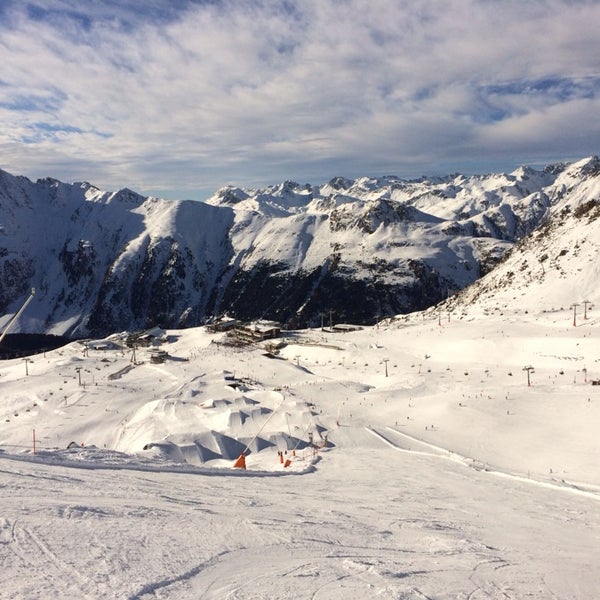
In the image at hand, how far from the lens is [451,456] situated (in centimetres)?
2039

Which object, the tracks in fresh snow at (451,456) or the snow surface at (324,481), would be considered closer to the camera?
the snow surface at (324,481)

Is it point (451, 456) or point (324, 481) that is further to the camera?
point (451, 456)

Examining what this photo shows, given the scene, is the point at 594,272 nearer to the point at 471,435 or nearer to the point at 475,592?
the point at 471,435

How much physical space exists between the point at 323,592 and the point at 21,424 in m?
33.6

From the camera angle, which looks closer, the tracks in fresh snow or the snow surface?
the snow surface

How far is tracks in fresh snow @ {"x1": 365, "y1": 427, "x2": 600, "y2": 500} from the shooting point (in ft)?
50.2

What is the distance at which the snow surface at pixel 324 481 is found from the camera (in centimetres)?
632

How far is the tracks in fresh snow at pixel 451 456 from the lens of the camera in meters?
A: 15.3

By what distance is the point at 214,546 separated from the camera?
23.6 feet

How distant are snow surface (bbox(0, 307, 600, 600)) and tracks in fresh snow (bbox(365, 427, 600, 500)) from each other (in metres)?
0.15

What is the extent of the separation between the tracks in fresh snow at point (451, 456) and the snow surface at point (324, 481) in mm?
148

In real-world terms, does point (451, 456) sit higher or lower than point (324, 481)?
lower

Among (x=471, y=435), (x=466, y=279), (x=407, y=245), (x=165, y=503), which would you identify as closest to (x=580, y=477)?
(x=471, y=435)

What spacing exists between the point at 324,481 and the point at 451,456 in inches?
307
